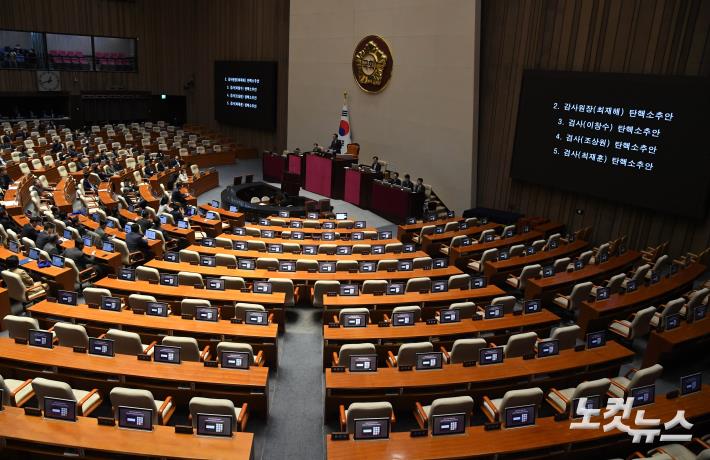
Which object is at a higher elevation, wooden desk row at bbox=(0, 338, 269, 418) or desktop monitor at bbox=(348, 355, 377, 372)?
desktop monitor at bbox=(348, 355, 377, 372)

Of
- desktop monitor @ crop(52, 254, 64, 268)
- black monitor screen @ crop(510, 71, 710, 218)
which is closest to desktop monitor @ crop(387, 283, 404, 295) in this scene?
desktop monitor @ crop(52, 254, 64, 268)

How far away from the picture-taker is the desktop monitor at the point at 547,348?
21.2 ft

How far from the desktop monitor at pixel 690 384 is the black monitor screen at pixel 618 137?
20.2ft

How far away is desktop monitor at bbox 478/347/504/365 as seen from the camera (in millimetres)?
6184

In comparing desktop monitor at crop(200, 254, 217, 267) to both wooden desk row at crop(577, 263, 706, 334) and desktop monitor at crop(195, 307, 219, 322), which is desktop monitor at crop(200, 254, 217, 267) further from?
wooden desk row at crop(577, 263, 706, 334)

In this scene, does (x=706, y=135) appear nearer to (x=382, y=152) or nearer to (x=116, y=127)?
(x=382, y=152)

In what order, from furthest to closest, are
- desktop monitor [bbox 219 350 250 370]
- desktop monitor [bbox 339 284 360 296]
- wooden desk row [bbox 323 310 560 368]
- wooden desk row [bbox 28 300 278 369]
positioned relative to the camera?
desktop monitor [bbox 339 284 360 296] < wooden desk row [bbox 323 310 560 368] < wooden desk row [bbox 28 300 278 369] < desktop monitor [bbox 219 350 250 370]

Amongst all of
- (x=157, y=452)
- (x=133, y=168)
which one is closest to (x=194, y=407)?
(x=157, y=452)

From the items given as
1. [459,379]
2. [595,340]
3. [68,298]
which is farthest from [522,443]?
[68,298]

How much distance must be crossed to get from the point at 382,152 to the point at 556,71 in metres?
6.61

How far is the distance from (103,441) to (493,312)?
16.6ft

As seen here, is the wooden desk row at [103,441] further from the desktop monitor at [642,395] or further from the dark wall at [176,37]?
the dark wall at [176,37]

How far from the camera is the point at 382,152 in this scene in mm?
18078

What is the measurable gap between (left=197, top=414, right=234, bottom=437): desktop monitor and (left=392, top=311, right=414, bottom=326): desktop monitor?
9.60 feet
